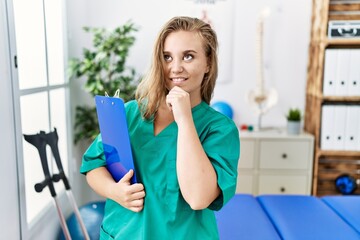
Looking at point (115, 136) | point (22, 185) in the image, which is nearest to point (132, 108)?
point (115, 136)

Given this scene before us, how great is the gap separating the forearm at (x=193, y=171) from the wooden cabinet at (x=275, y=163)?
69.3 inches

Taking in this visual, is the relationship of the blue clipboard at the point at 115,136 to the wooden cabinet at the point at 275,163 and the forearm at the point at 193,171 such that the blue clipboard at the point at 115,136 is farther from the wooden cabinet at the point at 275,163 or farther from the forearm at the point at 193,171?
the wooden cabinet at the point at 275,163

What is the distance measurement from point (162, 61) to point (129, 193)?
32 centimetres

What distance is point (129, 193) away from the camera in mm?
812

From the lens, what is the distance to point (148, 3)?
2688 mm

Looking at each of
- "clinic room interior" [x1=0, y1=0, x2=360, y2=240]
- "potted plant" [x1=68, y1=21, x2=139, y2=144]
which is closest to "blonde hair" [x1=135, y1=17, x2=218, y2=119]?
"clinic room interior" [x1=0, y1=0, x2=360, y2=240]

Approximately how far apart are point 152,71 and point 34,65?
127 cm

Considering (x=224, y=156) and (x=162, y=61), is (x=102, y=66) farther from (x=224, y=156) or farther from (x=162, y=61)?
(x=224, y=156)

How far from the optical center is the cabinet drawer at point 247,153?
247cm

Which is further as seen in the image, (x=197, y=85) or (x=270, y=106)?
(x=270, y=106)

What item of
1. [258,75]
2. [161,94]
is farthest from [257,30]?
[161,94]

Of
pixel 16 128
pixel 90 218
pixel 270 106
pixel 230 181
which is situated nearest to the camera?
pixel 230 181

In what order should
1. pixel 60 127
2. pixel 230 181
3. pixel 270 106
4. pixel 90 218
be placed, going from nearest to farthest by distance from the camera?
pixel 230 181
pixel 90 218
pixel 60 127
pixel 270 106

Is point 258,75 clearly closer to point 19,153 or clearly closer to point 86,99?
point 86,99
